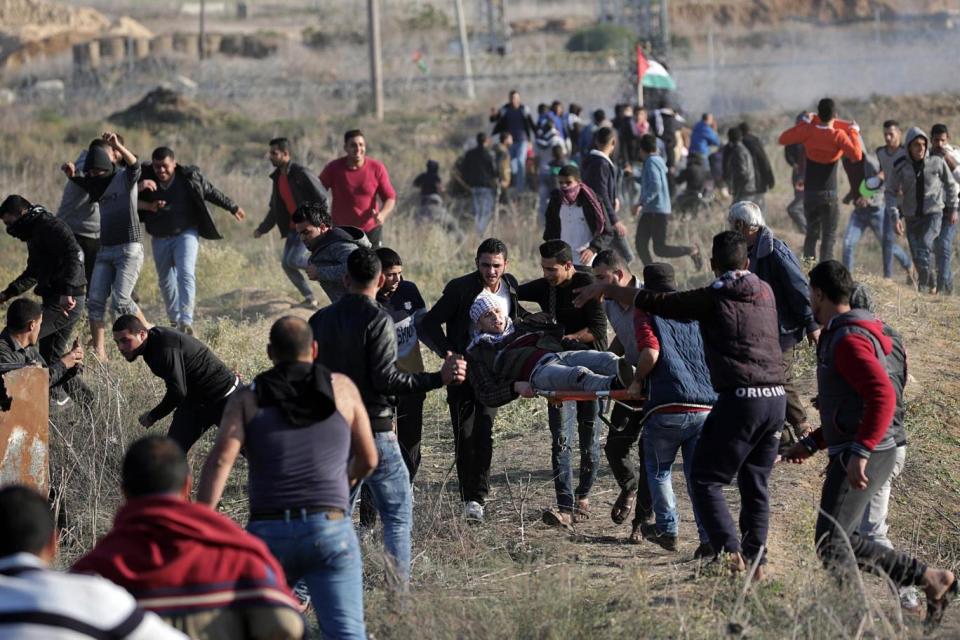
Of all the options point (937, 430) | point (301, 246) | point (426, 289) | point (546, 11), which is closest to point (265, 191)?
point (426, 289)

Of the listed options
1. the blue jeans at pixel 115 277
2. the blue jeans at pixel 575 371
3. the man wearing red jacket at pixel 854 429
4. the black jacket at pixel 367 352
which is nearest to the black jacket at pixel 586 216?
the blue jeans at pixel 115 277

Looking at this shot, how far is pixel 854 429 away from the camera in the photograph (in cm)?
595

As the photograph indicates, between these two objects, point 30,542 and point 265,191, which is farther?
point 265,191

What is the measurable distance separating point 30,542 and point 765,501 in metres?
3.67

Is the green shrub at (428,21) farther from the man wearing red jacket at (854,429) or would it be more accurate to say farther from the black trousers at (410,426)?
the man wearing red jacket at (854,429)

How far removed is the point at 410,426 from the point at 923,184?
282 inches

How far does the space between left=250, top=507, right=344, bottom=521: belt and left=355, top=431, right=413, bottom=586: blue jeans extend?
1.22m

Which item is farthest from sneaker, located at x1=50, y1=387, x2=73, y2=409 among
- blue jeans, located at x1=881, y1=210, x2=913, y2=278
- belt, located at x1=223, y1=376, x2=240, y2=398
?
blue jeans, located at x1=881, y1=210, x2=913, y2=278

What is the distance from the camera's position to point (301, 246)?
12.5 metres

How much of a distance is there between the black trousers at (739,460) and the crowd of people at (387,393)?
1cm

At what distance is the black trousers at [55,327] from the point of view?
10039mm

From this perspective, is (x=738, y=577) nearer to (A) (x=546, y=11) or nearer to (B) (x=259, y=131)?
(B) (x=259, y=131)

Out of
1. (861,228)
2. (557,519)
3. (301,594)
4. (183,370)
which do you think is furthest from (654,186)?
(301,594)

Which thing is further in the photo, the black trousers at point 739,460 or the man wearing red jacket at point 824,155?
the man wearing red jacket at point 824,155
